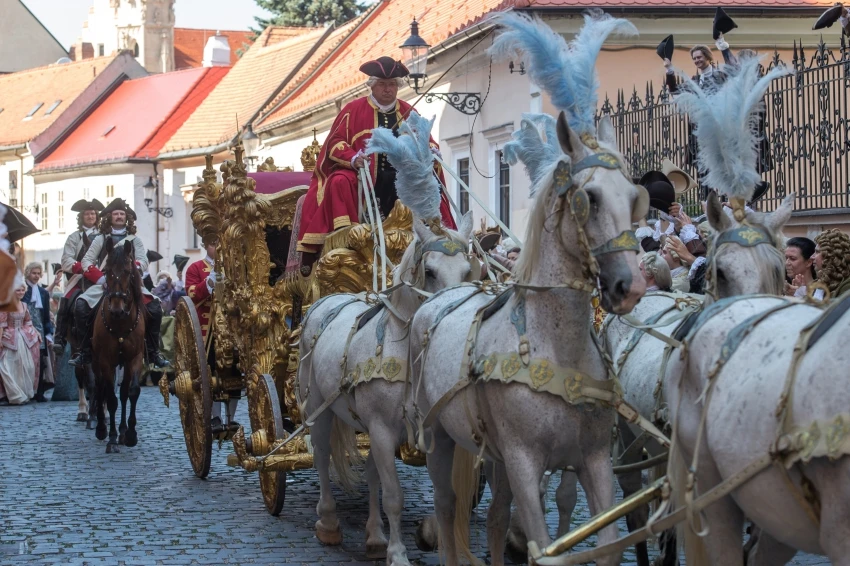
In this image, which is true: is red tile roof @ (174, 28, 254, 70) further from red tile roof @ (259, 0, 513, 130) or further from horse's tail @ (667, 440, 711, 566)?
horse's tail @ (667, 440, 711, 566)

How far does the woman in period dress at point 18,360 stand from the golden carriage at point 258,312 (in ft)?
29.7

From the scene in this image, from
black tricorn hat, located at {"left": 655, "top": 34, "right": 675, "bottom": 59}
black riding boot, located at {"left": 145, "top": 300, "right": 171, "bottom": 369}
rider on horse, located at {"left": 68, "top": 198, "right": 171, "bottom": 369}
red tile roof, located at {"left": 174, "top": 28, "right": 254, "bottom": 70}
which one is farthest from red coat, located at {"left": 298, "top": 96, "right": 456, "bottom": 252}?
red tile roof, located at {"left": 174, "top": 28, "right": 254, "bottom": 70}

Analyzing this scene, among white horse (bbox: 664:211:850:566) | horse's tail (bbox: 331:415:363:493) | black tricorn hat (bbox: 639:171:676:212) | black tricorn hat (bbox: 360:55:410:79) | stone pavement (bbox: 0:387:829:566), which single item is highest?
black tricorn hat (bbox: 360:55:410:79)

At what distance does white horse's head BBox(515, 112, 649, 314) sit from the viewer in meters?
5.29

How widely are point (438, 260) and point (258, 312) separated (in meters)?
3.07

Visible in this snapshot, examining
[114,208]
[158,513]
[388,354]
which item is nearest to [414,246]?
[388,354]

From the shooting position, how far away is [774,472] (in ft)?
13.7

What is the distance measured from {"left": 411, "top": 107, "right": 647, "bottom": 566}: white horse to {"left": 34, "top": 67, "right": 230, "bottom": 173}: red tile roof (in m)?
44.9

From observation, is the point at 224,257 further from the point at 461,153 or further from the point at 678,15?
the point at 461,153

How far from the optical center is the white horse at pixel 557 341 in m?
5.40

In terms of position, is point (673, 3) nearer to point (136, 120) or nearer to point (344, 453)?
point (344, 453)

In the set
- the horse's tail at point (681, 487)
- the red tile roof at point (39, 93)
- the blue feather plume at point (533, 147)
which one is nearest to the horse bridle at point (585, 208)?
the horse's tail at point (681, 487)

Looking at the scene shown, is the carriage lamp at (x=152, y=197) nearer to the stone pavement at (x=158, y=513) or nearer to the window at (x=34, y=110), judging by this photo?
the window at (x=34, y=110)

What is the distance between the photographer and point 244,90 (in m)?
47.4
